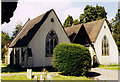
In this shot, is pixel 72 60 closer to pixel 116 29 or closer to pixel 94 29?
pixel 94 29

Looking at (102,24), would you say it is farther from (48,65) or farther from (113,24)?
(113,24)

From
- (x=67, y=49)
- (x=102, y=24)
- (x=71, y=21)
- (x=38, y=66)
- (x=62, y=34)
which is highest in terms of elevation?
(x=71, y=21)

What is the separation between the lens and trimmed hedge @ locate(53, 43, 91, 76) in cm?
1748

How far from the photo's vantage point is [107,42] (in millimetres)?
31094

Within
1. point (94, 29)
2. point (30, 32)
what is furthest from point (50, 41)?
point (94, 29)

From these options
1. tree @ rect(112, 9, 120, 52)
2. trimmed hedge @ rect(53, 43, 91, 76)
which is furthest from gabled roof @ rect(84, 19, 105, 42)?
tree @ rect(112, 9, 120, 52)

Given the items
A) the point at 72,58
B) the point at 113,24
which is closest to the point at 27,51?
the point at 72,58

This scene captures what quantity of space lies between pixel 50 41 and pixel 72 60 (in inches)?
335

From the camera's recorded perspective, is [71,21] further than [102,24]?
Yes

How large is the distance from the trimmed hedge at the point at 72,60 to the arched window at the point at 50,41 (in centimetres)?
691

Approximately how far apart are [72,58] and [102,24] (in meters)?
15.8

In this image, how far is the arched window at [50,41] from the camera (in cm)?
2497

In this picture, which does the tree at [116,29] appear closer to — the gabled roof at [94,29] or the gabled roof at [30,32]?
the gabled roof at [94,29]

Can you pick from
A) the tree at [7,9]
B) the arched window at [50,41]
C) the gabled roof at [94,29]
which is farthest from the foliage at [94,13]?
the tree at [7,9]
